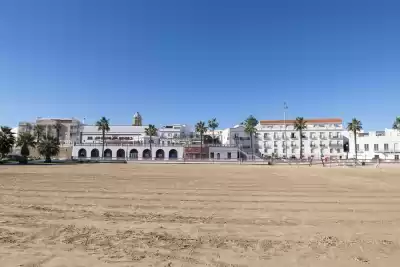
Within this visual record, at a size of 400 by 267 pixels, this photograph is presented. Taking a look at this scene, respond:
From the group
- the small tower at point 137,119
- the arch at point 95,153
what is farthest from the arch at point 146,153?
the small tower at point 137,119

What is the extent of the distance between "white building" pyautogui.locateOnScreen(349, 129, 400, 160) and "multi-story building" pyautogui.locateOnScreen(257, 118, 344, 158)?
12.6 metres

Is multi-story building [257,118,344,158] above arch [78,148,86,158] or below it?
above

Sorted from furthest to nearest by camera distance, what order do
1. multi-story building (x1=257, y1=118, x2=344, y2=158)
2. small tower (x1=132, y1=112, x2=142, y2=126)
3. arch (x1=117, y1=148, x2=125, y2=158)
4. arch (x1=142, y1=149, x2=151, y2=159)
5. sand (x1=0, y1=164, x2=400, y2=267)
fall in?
small tower (x1=132, y1=112, x2=142, y2=126)
multi-story building (x1=257, y1=118, x2=344, y2=158)
arch (x1=117, y1=148, x2=125, y2=158)
arch (x1=142, y1=149, x2=151, y2=159)
sand (x1=0, y1=164, x2=400, y2=267)

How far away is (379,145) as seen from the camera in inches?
3214

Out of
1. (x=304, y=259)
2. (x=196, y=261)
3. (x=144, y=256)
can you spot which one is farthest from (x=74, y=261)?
(x=304, y=259)

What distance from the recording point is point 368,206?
40.1ft

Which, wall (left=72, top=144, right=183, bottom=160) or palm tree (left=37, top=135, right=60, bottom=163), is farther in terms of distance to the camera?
wall (left=72, top=144, right=183, bottom=160)

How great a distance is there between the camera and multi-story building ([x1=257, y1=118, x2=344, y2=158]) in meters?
99.5

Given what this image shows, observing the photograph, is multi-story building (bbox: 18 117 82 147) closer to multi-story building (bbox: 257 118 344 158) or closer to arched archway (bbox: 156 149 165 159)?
arched archway (bbox: 156 149 165 159)

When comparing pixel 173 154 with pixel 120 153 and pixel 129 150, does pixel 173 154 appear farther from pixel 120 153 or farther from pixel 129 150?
pixel 120 153

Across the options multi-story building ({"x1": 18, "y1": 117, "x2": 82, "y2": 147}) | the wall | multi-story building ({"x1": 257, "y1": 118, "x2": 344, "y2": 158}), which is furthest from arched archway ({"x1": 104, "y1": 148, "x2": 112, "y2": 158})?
multi-story building ({"x1": 257, "y1": 118, "x2": 344, "y2": 158})

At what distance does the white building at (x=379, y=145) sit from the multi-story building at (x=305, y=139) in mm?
12605

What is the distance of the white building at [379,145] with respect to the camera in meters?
79.5

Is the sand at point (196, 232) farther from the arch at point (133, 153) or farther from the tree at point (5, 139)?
the arch at point (133, 153)
